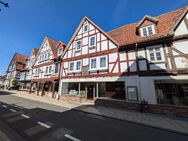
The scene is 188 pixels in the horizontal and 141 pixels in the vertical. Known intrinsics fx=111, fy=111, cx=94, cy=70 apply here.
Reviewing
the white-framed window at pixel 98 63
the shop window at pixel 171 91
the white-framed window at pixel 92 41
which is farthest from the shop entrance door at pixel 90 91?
the shop window at pixel 171 91

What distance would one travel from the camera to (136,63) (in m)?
11.3

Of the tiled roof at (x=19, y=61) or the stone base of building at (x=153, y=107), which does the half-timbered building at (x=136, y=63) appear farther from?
the tiled roof at (x=19, y=61)

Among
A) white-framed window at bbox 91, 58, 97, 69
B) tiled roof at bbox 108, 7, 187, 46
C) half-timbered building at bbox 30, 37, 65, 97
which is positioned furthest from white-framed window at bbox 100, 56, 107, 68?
half-timbered building at bbox 30, 37, 65, 97

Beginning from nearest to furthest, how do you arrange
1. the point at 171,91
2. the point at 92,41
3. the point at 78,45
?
the point at 171,91 → the point at 92,41 → the point at 78,45

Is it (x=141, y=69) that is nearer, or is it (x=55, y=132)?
(x=55, y=132)

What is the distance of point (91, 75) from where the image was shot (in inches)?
557

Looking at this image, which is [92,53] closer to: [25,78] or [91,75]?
[91,75]

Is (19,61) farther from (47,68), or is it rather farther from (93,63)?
(93,63)

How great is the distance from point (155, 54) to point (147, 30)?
3.14 meters

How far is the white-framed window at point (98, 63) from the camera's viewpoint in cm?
1350

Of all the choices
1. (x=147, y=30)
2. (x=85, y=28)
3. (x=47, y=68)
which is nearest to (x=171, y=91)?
(x=147, y=30)

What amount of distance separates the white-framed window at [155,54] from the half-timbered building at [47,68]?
45.9 feet

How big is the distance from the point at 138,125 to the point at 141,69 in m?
5.67

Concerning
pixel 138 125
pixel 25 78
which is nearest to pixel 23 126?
pixel 138 125
